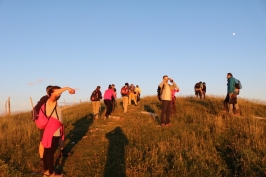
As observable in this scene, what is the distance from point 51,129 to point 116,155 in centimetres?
277

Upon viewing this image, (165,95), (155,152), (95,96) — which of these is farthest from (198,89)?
(155,152)

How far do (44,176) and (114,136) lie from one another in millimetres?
4785

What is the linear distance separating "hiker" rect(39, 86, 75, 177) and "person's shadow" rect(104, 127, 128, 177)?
4.73 ft

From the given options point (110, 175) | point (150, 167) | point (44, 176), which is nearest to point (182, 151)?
point (150, 167)

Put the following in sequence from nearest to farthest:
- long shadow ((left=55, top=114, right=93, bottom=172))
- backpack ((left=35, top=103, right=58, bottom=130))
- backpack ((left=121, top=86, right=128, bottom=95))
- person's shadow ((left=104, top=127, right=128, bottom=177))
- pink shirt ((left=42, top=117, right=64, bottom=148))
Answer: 1. pink shirt ((left=42, top=117, right=64, bottom=148))
2. backpack ((left=35, top=103, right=58, bottom=130))
3. person's shadow ((left=104, top=127, right=128, bottom=177))
4. long shadow ((left=55, top=114, right=93, bottom=172))
5. backpack ((left=121, top=86, right=128, bottom=95))

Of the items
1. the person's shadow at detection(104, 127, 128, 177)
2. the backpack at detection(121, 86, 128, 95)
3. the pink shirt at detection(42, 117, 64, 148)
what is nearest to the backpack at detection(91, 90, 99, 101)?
the backpack at detection(121, 86, 128, 95)

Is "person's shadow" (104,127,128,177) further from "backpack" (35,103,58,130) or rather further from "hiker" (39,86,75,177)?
"backpack" (35,103,58,130)

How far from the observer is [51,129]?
6.34 metres

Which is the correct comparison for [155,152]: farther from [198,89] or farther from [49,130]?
[198,89]

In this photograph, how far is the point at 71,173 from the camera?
281 inches

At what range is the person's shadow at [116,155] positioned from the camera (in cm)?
699

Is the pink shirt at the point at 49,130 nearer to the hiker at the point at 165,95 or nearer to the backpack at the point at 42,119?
the backpack at the point at 42,119

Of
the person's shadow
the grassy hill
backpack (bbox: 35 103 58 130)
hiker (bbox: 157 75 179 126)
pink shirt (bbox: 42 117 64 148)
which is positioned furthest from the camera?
hiker (bbox: 157 75 179 126)

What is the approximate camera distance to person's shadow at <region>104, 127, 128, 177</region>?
6.99m
